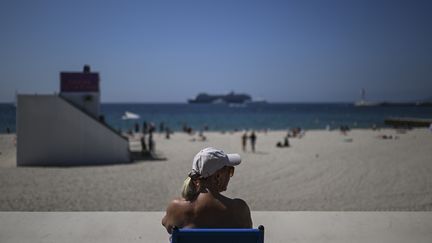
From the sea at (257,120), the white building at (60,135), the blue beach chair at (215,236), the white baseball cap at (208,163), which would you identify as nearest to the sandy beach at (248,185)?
the white building at (60,135)

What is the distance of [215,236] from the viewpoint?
2230mm

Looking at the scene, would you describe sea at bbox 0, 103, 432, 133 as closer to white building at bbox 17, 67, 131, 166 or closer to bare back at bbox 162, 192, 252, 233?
white building at bbox 17, 67, 131, 166

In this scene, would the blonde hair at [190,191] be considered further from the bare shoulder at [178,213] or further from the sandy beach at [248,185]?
the sandy beach at [248,185]

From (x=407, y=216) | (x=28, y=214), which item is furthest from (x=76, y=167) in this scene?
(x=407, y=216)

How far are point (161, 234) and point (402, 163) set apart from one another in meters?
12.1

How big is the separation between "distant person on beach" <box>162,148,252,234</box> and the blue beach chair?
4.9 inches

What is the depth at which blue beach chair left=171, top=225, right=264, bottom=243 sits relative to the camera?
2209mm

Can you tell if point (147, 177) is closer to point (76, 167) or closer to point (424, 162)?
point (76, 167)

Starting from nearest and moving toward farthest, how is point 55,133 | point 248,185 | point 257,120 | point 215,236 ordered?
point 215,236, point 248,185, point 55,133, point 257,120

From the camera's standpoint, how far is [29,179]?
10.8 meters

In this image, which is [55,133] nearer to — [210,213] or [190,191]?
[190,191]

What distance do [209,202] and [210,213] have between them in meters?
0.07

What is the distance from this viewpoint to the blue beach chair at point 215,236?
7.25 feet

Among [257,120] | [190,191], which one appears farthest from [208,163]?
[257,120]
